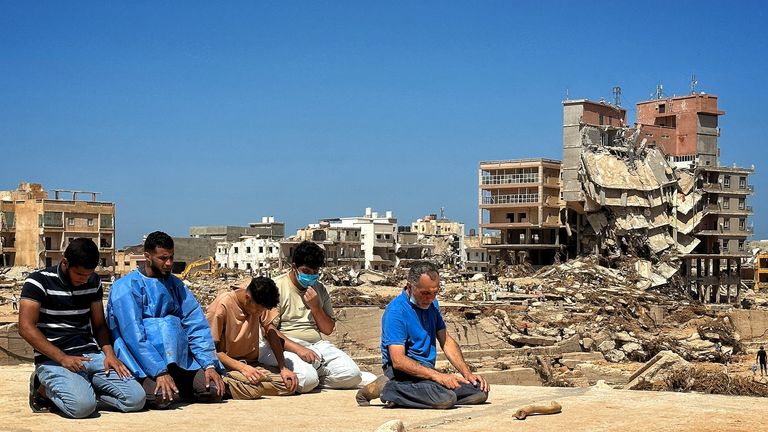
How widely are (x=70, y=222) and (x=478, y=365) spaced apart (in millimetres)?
51196

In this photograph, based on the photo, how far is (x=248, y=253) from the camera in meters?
88.2

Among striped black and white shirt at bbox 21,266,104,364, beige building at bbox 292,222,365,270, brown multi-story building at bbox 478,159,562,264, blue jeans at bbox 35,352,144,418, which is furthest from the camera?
beige building at bbox 292,222,365,270

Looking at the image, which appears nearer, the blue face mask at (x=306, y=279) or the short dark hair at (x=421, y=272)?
the short dark hair at (x=421, y=272)

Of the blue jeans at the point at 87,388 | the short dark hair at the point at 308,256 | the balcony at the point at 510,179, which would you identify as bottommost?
the blue jeans at the point at 87,388

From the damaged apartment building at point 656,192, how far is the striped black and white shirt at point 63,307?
49.7 metres

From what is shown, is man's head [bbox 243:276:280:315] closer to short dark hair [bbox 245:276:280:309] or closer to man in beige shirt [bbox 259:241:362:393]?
short dark hair [bbox 245:276:280:309]

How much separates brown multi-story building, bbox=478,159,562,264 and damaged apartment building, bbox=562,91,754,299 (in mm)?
1610

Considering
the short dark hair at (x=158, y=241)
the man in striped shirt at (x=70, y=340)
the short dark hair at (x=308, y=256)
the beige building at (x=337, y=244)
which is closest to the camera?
the man in striped shirt at (x=70, y=340)

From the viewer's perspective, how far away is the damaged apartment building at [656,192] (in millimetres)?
56219

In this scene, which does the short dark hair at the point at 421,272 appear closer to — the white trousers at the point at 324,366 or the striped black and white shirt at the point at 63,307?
the white trousers at the point at 324,366

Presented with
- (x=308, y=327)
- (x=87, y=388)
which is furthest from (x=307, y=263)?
(x=87, y=388)

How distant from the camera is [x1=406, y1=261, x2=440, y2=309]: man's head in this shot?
27.1ft

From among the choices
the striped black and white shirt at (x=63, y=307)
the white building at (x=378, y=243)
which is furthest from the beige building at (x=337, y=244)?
the striped black and white shirt at (x=63, y=307)

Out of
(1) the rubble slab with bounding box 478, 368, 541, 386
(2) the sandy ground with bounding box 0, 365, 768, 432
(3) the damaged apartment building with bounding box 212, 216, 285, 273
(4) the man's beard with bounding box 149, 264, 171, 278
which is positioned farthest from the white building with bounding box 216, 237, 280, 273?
(2) the sandy ground with bounding box 0, 365, 768, 432
